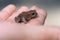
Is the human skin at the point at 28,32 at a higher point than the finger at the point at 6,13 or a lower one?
lower

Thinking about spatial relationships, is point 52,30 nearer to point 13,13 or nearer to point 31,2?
point 13,13

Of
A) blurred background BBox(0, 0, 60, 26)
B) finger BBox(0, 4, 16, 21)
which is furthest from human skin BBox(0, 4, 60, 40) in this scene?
blurred background BBox(0, 0, 60, 26)

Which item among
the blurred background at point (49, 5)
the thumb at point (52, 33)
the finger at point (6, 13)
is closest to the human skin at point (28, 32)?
the thumb at point (52, 33)

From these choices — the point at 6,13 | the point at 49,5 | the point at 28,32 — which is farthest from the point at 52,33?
the point at 49,5

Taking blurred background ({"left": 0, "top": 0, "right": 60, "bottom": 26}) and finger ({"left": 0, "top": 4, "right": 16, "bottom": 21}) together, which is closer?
finger ({"left": 0, "top": 4, "right": 16, "bottom": 21})

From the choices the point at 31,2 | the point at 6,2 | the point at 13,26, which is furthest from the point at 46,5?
the point at 13,26

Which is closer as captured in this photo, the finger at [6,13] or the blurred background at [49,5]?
the finger at [6,13]

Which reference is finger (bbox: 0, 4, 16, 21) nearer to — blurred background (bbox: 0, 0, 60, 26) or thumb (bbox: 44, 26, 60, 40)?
blurred background (bbox: 0, 0, 60, 26)

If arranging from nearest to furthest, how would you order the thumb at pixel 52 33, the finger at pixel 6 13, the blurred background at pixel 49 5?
1. the thumb at pixel 52 33
2. the finger at pixel 6 13
3. the blurred background at pixel 49 5

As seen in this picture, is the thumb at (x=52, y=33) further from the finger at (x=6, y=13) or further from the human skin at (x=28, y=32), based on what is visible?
the finger at (x=6, y=13)

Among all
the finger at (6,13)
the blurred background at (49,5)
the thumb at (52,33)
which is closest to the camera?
the thumb at (52,33)

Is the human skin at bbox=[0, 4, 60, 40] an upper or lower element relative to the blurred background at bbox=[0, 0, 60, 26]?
lower

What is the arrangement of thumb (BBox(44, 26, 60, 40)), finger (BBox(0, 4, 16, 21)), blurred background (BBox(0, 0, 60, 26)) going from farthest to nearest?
blurred background (BBox(0, 0, 60, 26)) < finger (BBox(0, 4, 16, 21)) < thumb (BBox(44, 26, 60, 40))
